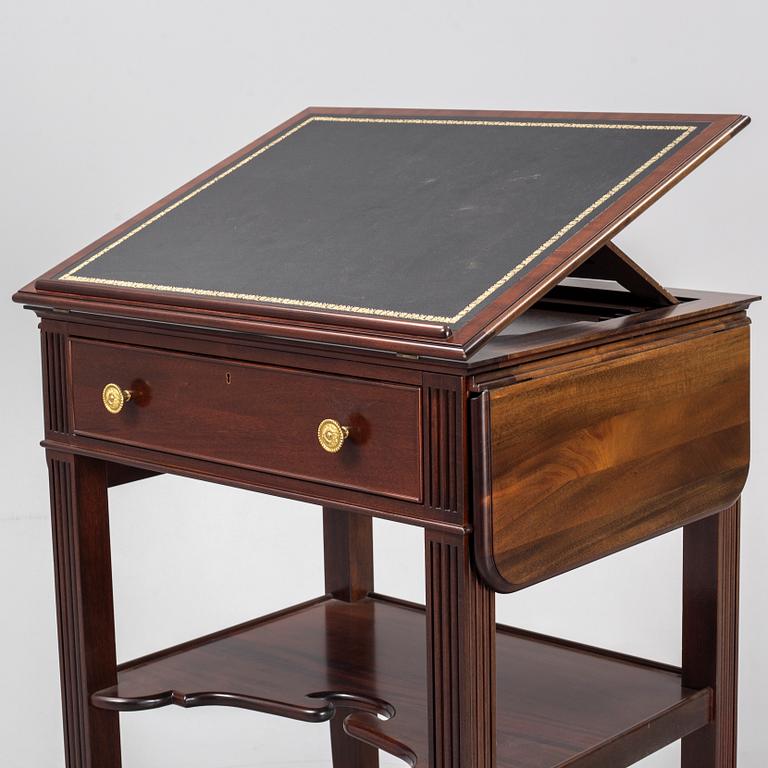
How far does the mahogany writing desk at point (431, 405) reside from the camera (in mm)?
2025

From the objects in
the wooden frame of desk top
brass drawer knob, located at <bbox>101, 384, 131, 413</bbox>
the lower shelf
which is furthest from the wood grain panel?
brass drawer knob, located at <bbox>101, 384, 131, 413</bbox>

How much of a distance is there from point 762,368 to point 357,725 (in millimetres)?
1466

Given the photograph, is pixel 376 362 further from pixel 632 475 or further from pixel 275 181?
pixel 275 181

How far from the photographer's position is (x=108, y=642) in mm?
2562

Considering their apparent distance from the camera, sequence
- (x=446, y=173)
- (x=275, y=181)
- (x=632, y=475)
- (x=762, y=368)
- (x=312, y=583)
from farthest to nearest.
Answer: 1. (x=312, y=583)
2. (x=762, y=368)
3. (x=275, y=181)
4. (x=446, y=173)
5. (x=632, y=475)

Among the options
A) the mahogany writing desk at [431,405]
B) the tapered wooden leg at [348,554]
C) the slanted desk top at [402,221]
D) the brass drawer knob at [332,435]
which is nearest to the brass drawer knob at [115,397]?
the mahogany writing desk at [431,405]

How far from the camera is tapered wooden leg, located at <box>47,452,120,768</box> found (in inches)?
99.0

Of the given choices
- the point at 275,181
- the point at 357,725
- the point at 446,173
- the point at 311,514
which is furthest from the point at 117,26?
the point at 357,725

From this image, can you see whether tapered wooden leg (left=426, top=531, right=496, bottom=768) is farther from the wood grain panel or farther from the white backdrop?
the white backdrop

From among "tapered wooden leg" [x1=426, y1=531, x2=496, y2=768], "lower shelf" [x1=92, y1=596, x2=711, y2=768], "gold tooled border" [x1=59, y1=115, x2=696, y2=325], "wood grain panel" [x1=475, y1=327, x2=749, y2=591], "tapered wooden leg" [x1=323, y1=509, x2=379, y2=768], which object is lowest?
"lower shelf" [x1=92, y1=596, x2=711, y2=768]

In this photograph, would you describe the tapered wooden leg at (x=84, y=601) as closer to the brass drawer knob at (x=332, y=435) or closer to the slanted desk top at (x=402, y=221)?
the slanted desk top at (x=402, y=221)

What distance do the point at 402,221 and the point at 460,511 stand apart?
1.52 feet

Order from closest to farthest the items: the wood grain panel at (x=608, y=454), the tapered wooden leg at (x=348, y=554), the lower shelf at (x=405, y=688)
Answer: the wood grain panel at (x=608, y=454) < the lower shelf at (x=405, y=688) < the tapered wooden leg at (x=348, y=554)

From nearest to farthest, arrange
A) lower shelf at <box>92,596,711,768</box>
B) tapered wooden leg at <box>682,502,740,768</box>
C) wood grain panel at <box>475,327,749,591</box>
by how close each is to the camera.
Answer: wood grain panel at <box>475,327,749,591</box> → lower shelf at <box>92,596,711,768</box> → tapered wooden leg at <box>682,502,740,768</box>
